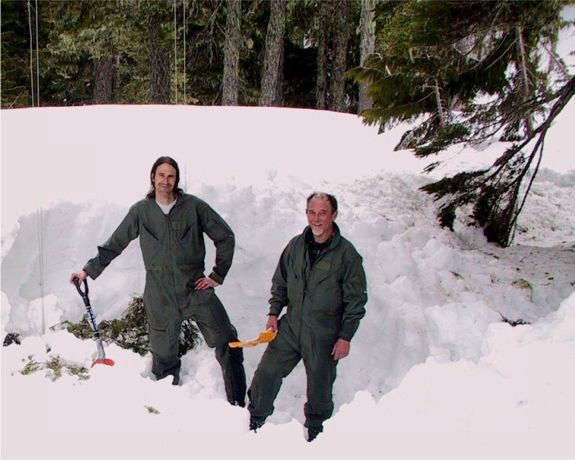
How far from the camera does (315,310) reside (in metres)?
3.73

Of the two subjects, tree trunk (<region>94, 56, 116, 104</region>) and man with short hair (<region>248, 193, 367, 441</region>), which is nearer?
man with short hair (<region>248, 193, 367, 441</region>)

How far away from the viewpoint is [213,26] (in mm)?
15023

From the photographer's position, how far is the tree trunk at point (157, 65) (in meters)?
14.3

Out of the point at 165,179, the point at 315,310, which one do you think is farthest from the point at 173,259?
the point at 315,310

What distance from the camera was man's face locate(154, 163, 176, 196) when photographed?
3.91 m

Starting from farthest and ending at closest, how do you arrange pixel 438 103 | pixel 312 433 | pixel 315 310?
pixel 438 103 → pixel 312 433 → pixel 315 310

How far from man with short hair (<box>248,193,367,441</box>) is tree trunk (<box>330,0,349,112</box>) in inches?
525

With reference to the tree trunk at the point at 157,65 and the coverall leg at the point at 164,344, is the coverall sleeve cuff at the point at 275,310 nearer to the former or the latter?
the coverall leg at the point at 164,344

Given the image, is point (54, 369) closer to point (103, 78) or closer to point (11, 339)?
point (11, 339)

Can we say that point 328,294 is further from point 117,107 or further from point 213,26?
point 213,26

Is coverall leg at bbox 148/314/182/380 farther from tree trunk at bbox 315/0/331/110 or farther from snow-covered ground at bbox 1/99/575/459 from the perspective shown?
tree trunk at bbox 315/0/331/110

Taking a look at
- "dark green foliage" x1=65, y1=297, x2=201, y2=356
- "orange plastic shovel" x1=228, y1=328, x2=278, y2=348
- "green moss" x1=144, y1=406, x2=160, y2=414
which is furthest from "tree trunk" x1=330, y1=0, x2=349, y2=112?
"green moss" x1=144, y1=406, x2=160, y2=414

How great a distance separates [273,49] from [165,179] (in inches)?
439

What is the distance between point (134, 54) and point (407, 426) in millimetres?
16314
